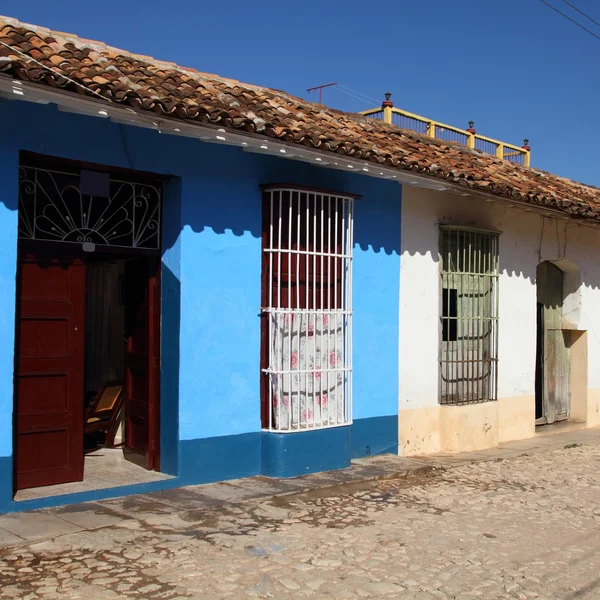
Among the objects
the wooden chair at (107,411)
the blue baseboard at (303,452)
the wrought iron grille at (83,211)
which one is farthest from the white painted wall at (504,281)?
the wrought iron grille at (83,211)

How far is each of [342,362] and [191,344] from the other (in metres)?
1.78

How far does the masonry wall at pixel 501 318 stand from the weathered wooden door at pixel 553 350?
0.16m

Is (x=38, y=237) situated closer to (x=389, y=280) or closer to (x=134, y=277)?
(x=134, y=277)

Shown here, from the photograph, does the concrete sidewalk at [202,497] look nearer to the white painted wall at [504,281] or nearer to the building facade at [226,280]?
the building facade at [226,280]

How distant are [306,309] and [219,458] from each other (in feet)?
5.58

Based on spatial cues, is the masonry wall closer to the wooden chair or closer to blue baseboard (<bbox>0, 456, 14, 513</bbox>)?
the wooden chair

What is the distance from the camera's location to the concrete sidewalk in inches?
222

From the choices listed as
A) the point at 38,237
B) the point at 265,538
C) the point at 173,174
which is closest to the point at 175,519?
the point at 265,538

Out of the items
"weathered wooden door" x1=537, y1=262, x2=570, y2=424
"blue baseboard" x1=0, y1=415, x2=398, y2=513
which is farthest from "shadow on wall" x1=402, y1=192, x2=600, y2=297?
"blue baseboard" x1=0, y1=415, x2=398, y2=513

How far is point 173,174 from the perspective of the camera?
7.02m

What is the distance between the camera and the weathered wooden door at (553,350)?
12438 mm

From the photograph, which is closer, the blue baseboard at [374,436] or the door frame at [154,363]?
the door frame at [154,363]

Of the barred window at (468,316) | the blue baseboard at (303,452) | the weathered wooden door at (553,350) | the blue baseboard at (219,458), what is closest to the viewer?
the blue baseboard at (219,458)

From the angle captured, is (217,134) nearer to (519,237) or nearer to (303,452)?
(303,452)
